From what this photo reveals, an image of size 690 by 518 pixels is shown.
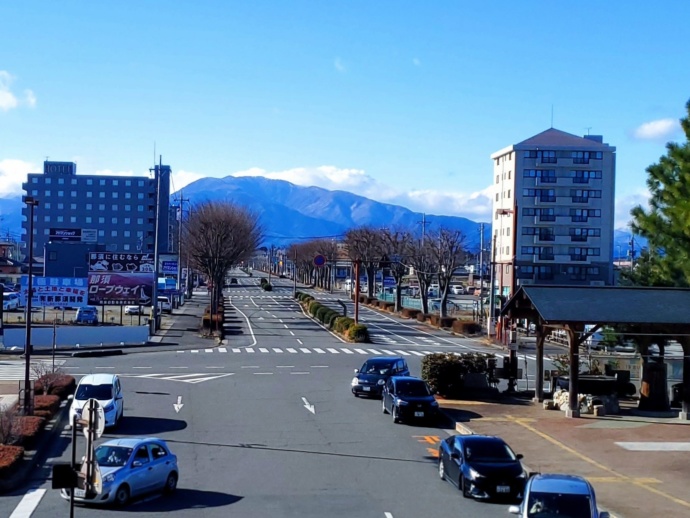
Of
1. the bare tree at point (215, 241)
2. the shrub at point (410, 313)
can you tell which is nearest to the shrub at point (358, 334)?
the bare tree at point (215, 241)

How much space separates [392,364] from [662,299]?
423 inches

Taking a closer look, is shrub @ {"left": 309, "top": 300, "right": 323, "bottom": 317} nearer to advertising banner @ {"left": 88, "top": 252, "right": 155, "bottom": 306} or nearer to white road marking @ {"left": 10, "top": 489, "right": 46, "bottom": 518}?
advertising banner @ {"left": 88, "top": 252, "right": 155, "bottom": 306}

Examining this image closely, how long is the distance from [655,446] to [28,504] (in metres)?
16.8

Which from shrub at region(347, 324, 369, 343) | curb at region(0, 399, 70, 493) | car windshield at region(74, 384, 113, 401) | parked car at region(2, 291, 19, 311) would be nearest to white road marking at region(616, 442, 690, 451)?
car windshield at region(74, 384, 113, 401)

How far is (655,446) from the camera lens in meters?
24.6

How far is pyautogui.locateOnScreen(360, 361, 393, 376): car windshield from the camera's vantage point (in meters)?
34.6

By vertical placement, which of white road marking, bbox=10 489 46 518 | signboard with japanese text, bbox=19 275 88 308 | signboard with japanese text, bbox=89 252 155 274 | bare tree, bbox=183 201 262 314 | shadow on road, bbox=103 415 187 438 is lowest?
shadow on road, bbox=103 415 187 438

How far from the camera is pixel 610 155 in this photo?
77.7 meters

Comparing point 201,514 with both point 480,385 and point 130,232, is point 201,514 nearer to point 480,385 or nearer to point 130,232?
point 480,385

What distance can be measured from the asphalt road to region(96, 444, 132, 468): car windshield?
3.00ft

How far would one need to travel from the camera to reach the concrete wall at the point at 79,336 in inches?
2101

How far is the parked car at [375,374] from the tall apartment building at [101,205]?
108 metres

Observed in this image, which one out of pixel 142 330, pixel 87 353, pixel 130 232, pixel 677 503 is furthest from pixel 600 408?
pixel 130 232

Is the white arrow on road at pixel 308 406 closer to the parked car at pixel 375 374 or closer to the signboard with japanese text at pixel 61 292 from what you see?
the parked car at pixel 375 374
